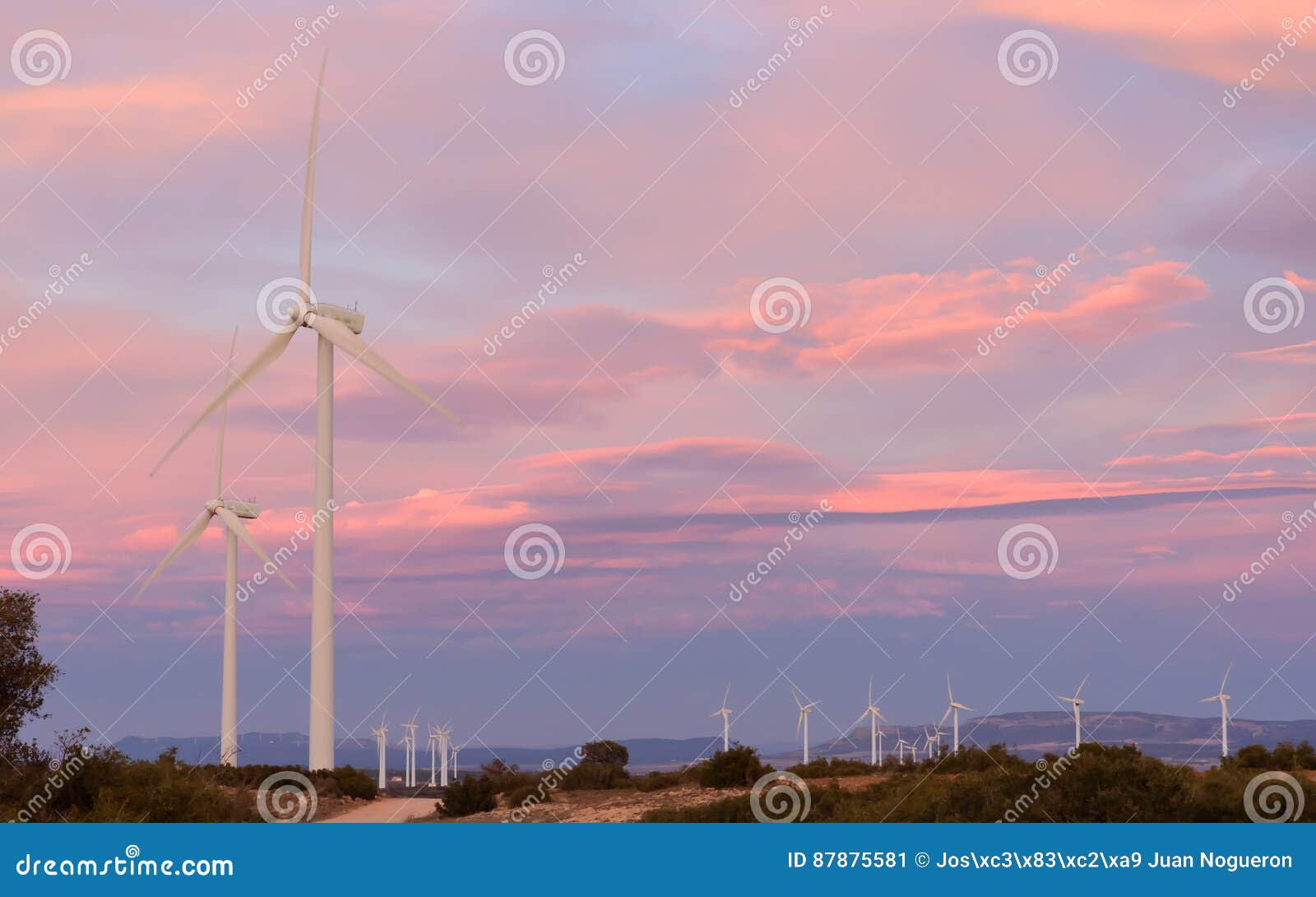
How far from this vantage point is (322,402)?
54.9 metres

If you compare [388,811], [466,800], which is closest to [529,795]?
[466,800]

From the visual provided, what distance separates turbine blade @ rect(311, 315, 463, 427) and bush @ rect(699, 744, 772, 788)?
14643 millimetres

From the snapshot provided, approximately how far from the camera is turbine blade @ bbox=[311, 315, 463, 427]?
51750mm

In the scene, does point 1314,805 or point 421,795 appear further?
point 421,795

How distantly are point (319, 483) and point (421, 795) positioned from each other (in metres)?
13.7

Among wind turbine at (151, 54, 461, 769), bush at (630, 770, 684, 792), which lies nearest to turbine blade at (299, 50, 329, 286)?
wind turbine at (151, 54, 461, 769)

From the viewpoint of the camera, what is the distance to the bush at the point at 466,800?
44.9 metres

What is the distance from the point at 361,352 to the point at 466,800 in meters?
18.3

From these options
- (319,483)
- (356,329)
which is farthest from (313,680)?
(356,329)

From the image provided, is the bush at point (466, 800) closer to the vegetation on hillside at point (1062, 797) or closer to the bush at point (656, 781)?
the bush at point (656, 781)

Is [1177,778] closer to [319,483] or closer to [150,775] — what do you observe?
[150,775]

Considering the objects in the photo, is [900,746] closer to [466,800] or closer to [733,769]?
[733,769]

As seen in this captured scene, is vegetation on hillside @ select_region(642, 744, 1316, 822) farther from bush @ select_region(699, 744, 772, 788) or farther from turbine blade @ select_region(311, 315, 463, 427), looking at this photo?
turbine blade @ select_region(311, 315, 463, 427)

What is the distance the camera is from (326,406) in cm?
5478
